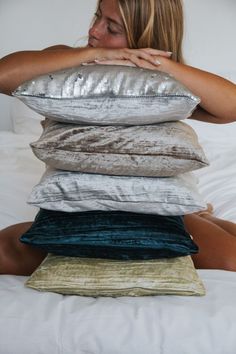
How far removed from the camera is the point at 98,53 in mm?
1153

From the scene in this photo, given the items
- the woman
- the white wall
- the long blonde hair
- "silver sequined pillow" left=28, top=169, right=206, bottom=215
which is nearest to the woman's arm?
the woman

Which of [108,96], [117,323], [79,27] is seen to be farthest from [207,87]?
[79,27]

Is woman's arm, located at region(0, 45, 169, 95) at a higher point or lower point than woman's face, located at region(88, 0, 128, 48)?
lower

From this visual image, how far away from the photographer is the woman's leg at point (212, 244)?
1130 millimetres

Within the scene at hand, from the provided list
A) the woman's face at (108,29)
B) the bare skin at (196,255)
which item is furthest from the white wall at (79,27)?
the bare skin at (196,255)

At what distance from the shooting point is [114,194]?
3.27ft

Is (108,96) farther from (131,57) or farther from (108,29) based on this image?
(108,29)

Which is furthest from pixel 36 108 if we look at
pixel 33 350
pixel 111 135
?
pixel 33 350

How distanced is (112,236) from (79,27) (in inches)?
72.6

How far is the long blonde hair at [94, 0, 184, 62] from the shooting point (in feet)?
4.07

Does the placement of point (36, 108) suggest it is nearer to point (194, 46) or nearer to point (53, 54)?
point (53, 54)

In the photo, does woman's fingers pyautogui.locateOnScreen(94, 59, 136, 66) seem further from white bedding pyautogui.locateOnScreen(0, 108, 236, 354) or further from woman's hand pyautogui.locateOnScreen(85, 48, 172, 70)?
white bedding pyautogui.locateOnScreen(0, 108, 236, 354)

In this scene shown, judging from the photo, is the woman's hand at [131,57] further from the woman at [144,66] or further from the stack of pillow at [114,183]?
the stack of pillow at [114,183]

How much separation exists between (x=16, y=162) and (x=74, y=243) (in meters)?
1.00
